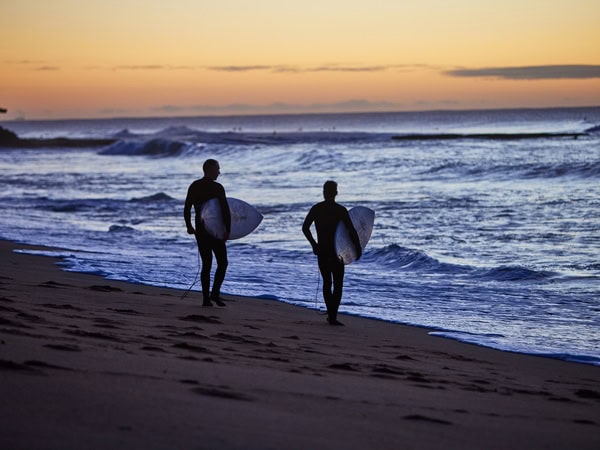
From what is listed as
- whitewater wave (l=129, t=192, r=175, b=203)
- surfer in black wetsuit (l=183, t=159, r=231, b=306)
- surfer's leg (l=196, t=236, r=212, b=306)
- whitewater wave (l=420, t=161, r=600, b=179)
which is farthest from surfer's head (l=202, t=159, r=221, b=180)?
whitewater wave (l=420, t=161, r=600, b=179)

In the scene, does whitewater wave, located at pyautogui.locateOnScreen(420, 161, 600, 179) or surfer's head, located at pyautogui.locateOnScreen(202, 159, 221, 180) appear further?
whitewater wave, located at pyautogui.locateOnScreen(420, 161, 600, 179)

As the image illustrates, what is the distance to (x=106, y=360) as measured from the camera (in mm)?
4930

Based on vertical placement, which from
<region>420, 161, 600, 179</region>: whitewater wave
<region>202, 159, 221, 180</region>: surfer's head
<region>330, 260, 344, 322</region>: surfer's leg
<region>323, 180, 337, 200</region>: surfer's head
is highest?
<region>202, 159, 221, 180</region>: surfer's head

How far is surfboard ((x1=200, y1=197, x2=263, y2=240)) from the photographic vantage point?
942 cm

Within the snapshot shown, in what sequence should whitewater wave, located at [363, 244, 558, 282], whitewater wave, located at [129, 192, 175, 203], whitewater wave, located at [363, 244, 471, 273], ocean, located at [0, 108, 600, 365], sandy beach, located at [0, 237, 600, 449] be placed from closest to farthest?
sandy beach, located at [0, 237, 600, 449]
ocean, located at [0, 108, 600, 365]
whitewater wave, located at [363, 244, 558, 282]
whitewater wave, located at [363, 244, 471, 273]
whitewater wave, located at [129, 192, 175, 203]

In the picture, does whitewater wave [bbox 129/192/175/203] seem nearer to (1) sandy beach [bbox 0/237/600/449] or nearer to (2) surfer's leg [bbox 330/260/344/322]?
(2) surfer's leg [bbox 330/260/344/322]

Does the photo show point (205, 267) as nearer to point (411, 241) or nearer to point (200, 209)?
point (200, 209)

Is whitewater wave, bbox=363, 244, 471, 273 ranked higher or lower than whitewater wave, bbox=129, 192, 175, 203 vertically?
higher

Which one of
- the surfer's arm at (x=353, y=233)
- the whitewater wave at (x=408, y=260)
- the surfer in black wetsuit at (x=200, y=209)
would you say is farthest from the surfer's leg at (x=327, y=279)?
the whitewater wave at (x=408, y=260)

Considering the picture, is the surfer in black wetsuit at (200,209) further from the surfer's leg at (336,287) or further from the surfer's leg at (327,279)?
the surfer's leg at (336,287)

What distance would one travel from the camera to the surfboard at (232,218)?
9.42 m

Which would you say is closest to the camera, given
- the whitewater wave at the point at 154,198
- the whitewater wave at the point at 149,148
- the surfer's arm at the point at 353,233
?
the surfer's arm at the point at 353,233

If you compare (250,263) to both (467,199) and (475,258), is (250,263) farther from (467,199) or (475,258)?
(467,199)

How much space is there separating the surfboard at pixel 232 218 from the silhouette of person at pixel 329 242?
1.06 metres
